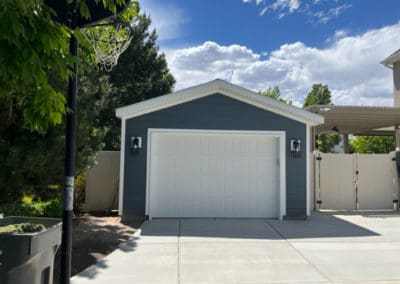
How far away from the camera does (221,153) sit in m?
10.7

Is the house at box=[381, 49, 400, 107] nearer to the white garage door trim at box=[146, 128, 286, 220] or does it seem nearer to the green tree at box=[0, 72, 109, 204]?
the white garage door trim at box=[146, 128, 286, 220]

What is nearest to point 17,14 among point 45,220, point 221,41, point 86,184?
point 45,220

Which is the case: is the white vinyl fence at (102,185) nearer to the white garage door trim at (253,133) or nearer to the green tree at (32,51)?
the white garage door trim at (253,133)

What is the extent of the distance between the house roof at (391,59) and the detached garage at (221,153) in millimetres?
10423

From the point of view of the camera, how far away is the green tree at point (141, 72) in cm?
2370

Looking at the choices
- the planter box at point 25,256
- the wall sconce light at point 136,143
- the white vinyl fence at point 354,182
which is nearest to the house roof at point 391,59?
the white vinyl fence at point 354,182

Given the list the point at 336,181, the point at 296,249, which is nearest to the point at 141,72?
the point at 336,181

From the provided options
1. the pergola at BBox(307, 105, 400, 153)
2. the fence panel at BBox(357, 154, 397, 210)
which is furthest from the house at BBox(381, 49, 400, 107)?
the fence panel at BBox(357, 154, 397, 210)

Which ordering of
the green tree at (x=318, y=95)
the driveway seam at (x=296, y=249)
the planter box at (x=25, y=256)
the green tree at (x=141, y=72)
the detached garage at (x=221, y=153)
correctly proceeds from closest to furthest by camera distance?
the planter box at (x=25, y=256) < the driveway seam at (x=296, y=249) < the detached garage at (x=221, y=153) < the green tree at (x=141, y=72) < the green tree at (x=318, y=95)

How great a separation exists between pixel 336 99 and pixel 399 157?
1743 centimetres

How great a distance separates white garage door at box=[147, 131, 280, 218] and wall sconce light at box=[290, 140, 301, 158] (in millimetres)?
410

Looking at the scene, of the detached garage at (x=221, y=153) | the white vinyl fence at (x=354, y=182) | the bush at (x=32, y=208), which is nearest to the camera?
the bush at (x=32, y=208)

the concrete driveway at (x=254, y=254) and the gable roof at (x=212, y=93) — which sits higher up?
the gable roof at (x=212, y=93)

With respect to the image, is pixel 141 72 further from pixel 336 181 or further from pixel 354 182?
pixel 354 182
